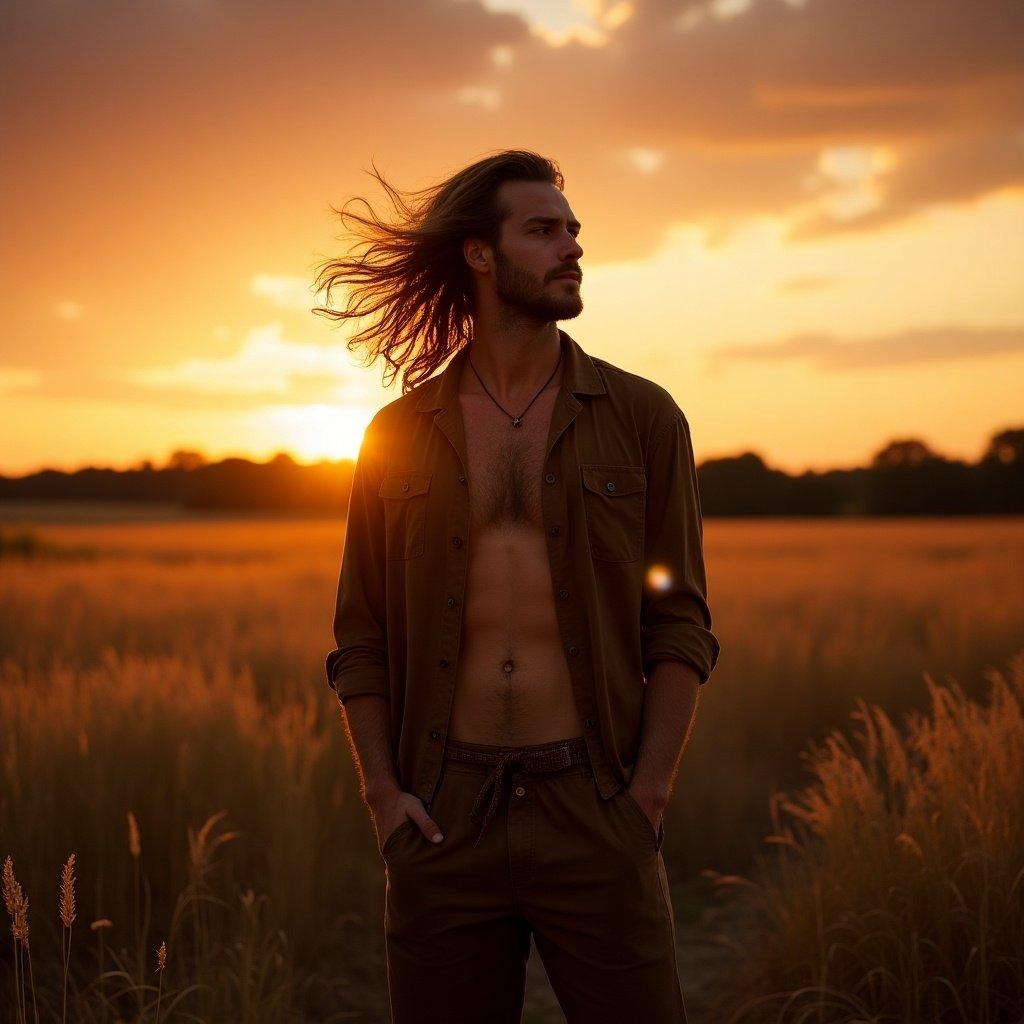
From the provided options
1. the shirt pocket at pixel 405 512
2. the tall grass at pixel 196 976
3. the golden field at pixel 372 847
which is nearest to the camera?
the shirt pocket at pixel 405 512

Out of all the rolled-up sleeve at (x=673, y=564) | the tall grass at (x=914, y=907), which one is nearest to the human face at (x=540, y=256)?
the rolled-up sleeve at (x=673, y=564)

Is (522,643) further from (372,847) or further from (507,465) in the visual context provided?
(372,847)

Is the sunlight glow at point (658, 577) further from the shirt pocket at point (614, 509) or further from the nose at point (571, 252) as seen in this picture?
the nose at point (571, 252)

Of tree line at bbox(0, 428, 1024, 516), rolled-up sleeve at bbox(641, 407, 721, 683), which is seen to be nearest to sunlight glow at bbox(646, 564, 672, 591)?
rolled-up sleeve at bbox(641, 407, 721, 683)

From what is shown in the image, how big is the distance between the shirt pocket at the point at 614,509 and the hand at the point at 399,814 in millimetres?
695

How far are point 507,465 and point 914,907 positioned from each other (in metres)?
2.11

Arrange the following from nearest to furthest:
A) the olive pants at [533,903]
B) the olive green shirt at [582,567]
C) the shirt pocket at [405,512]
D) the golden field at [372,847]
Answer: the olive pants at [533,903] → the olive green shirt at [582,567] → the shirt pocket at [405,512] → the golden field at [372,847]

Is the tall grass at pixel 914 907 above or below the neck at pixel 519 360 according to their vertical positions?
below

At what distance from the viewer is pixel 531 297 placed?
2.48 m

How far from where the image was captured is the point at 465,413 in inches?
102

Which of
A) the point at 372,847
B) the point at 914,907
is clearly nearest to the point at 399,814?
the point at 914,907

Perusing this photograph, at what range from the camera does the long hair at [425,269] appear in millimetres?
2676

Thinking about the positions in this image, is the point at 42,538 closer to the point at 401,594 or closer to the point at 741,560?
the point at 741,560

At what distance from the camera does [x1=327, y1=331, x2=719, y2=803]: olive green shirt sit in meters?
2.33
